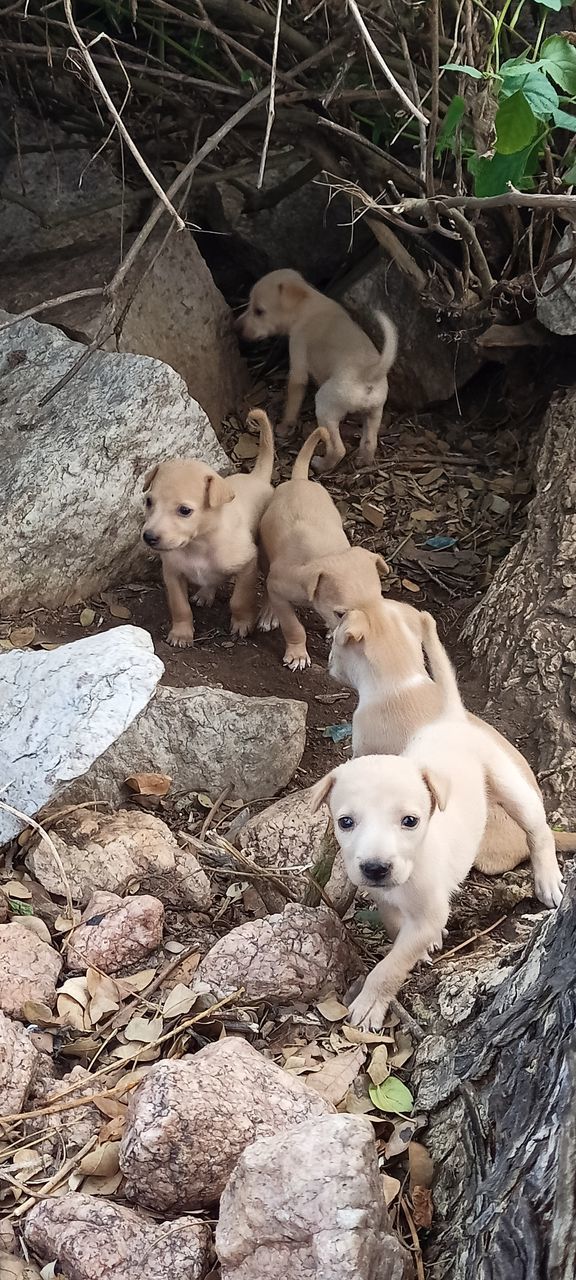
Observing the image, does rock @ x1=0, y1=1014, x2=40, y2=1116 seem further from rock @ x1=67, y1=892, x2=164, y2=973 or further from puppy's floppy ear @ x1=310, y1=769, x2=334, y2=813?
puppy's floppy ear @ x1=310, y1=769, x2=334, y2=813

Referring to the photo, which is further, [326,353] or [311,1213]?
[326,353]

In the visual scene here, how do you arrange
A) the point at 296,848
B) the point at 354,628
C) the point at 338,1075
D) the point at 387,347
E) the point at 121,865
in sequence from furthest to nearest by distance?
the point at 387,347 < the point at 354,628 < the point at 296,848 < the point at 121,865 < the point at 338,1075

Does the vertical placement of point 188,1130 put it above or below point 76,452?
above

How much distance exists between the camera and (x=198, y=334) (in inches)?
229

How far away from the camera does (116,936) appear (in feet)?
9.05

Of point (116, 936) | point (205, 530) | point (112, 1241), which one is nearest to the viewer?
point (112, 1241)

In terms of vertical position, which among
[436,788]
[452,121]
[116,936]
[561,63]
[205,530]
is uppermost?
[561,63]

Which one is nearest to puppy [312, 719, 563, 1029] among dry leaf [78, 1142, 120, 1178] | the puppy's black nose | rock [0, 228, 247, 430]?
the puppy's black nose

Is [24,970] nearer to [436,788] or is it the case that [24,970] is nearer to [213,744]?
[436,788]

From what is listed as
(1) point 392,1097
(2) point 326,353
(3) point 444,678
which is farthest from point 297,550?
(1) point 392,1097

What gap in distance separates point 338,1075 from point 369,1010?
0.21m

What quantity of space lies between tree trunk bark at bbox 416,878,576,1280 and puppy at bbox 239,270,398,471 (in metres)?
3.87

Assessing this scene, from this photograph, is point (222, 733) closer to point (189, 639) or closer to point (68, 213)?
point (189, 639)

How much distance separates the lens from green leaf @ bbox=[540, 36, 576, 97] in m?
2.87
